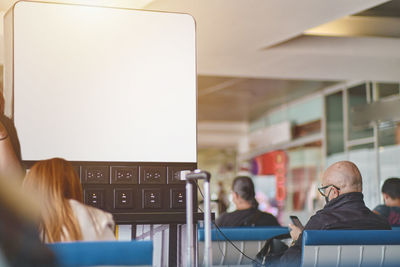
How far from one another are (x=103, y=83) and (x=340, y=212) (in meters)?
1.72

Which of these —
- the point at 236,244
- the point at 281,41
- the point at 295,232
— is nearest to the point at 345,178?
the point at 295,232

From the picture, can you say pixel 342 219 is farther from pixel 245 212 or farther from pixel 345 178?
pixel 245 212

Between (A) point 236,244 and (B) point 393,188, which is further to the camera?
(B) point 393,188

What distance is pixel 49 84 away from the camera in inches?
146

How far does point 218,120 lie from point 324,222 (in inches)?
530

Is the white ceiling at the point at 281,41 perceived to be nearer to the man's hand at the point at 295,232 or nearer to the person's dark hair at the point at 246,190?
the person's dark hair at the point at 246,190

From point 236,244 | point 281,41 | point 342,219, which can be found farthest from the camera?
point 281,41

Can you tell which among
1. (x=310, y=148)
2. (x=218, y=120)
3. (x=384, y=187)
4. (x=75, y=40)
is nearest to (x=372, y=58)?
(x=384, y=187)

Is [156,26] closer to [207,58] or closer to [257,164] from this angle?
[207,58]

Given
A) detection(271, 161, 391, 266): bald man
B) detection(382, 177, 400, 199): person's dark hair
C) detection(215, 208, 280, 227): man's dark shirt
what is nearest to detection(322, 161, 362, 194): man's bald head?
detection(271, 161, 391, 266): bald man

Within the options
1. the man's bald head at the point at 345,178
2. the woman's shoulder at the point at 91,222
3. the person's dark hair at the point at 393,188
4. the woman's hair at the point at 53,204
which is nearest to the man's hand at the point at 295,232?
the man's bald head at the point at 345,178

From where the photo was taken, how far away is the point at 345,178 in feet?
12.6

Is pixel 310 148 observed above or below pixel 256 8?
below

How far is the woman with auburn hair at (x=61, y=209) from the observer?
2.24 meters
